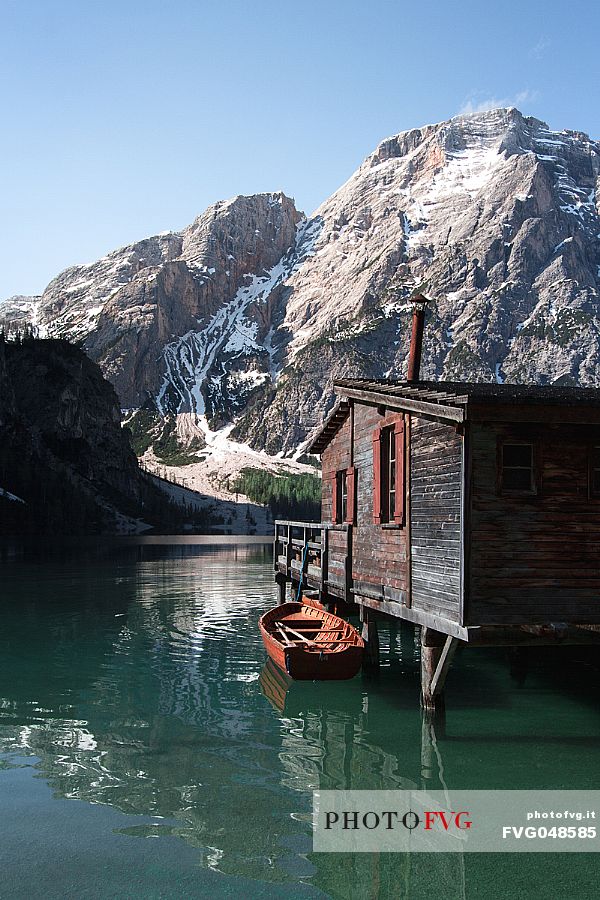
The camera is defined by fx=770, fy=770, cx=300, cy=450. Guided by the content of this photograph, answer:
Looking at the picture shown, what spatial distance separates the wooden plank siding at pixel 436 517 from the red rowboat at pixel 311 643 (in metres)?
3.24

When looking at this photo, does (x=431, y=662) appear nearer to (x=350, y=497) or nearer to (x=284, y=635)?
(x=284, y=635)

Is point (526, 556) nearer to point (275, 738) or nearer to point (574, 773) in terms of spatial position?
point (574, 773)

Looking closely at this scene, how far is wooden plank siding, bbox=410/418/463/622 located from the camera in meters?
17.9

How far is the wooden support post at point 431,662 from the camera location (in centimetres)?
1944

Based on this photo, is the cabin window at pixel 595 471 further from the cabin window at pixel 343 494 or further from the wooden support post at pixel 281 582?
the wooden support post at pixel 281 582

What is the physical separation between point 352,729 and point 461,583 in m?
5.11

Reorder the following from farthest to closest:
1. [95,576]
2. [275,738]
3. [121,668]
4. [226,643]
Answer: [95,576] < [226,643] < [121,668] < [275,738]


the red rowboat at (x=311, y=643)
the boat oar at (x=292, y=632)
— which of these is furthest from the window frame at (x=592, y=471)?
the boat oar at (x=292, y=632)

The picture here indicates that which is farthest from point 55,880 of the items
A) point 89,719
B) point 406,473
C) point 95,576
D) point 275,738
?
point 95,576

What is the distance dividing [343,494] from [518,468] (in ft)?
40.7

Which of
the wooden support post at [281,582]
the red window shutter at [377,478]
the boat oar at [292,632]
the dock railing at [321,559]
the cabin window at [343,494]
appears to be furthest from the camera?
the wooden support post at [281,582]

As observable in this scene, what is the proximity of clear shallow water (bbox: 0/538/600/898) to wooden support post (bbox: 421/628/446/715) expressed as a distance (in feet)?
1.85

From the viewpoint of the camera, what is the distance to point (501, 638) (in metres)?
17.2

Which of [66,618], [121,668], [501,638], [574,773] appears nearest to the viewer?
[574,773]
